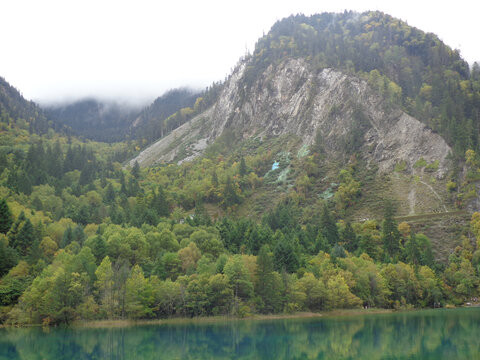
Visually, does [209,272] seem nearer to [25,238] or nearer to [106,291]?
[106,291]

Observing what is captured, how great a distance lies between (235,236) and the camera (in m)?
102

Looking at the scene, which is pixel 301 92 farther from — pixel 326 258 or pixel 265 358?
pixel 265 358

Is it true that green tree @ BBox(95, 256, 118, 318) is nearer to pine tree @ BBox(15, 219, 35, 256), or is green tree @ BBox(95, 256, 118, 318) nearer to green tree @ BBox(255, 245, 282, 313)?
pine tree @ BBox(15, 219, 35, 256)

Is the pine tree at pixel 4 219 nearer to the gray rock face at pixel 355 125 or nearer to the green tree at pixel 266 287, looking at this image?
the green tree at pixel 266 287

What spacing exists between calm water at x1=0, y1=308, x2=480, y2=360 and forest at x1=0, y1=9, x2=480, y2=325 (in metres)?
16.3

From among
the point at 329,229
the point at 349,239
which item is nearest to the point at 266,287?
the point at 349,239

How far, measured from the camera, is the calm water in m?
35.3

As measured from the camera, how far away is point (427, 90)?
175375 mm

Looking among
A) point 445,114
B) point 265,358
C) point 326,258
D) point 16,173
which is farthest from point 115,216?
point 445,114

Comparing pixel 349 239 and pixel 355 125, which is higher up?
pixel 355 125

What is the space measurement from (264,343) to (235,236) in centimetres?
6096

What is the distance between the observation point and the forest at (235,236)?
7050 centimetres

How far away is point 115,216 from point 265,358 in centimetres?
8977

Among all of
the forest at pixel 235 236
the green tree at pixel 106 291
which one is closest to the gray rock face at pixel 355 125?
the forest at pixel 235 236
